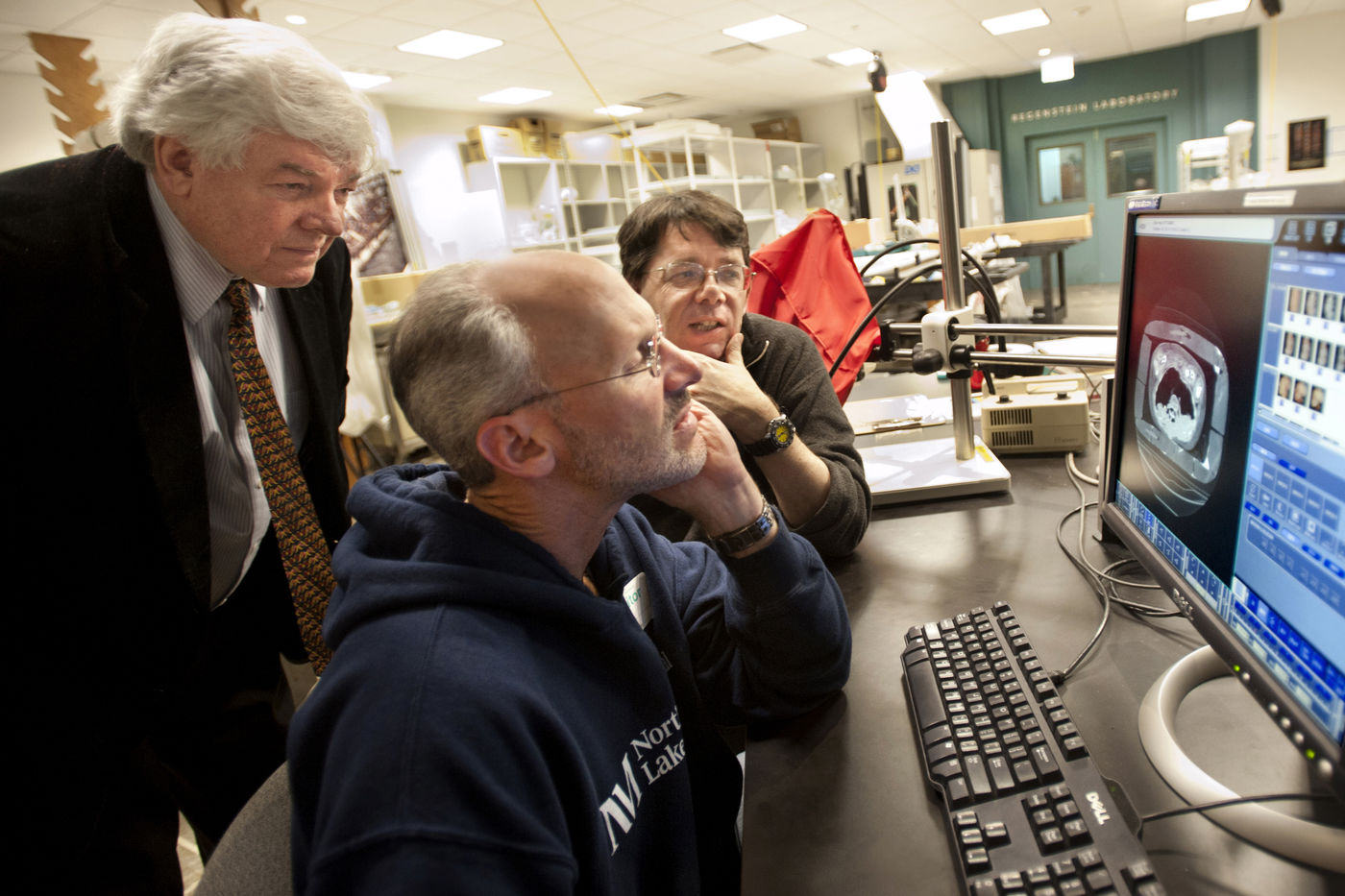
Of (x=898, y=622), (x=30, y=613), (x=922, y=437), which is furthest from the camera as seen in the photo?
(x=922, y=437)

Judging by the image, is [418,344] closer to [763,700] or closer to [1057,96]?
[763,700]

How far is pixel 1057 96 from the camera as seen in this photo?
9.99 metres

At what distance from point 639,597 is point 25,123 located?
5.84 m

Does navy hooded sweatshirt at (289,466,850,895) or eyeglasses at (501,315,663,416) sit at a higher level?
eyeglasses at (501,315,663,416)

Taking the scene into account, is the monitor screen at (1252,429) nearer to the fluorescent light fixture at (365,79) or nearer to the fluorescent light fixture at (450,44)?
the fluorescent light fixture at (450,44)

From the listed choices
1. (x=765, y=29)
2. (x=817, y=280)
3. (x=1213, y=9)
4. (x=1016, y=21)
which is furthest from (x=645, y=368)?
(x=1213, y=9)

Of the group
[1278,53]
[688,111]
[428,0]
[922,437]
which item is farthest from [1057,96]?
[922,437]

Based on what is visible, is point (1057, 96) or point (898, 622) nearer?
point (898, 622)

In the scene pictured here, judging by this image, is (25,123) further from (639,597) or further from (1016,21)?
(1016,21)

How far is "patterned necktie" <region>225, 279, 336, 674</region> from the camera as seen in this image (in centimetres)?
129

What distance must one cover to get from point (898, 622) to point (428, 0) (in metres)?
4.93

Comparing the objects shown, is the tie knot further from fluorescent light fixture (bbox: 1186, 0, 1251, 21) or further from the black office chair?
fluorescent light fixture (bbox: 1186, 0, 1251, 21)

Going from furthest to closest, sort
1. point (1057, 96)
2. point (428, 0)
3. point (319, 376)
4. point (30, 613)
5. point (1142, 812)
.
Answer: point (1057, 96), point (428, 0), point (319, 376), point (30, 613), point (1142, 812)

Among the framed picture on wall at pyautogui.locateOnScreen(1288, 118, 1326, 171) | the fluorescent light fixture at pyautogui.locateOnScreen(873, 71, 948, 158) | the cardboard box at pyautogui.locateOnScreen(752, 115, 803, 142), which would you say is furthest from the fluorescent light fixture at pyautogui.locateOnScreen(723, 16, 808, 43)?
the framed picture on wall at pyautogui.locateOnScreen(1288, 118, 1326, 171)
